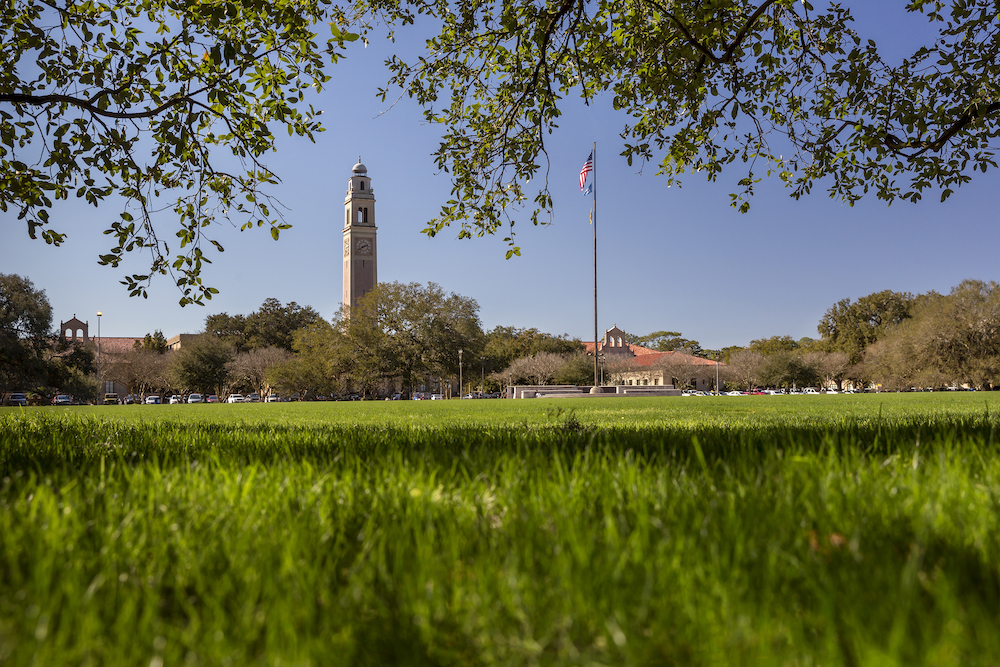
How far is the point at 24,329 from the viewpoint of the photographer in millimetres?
41781

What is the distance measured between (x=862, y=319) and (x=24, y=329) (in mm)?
101729

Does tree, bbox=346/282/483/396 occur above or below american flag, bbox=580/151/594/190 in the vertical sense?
below

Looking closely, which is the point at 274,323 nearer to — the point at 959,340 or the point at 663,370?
the point at 663,370

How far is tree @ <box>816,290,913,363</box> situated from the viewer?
86.5 meters

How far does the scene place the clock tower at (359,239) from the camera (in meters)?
102

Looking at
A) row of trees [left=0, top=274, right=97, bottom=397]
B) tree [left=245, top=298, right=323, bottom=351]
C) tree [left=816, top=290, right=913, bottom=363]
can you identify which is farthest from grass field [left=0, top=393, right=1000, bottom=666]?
tree [left=816, top=290, right=913, bottom=363]

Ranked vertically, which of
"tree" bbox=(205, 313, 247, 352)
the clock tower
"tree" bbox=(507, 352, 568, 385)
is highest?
the clock tower

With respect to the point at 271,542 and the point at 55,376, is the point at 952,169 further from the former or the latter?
the point at 55,376

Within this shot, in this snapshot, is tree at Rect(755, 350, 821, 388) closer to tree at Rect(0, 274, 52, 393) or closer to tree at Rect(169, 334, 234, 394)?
tree at Rect(169, 334, 234, 394)

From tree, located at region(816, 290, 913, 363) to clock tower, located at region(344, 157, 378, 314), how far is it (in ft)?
251

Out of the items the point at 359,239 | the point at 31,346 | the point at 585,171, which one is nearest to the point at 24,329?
the point at 31,346

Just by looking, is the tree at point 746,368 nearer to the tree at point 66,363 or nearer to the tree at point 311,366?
the tree at point 311,366

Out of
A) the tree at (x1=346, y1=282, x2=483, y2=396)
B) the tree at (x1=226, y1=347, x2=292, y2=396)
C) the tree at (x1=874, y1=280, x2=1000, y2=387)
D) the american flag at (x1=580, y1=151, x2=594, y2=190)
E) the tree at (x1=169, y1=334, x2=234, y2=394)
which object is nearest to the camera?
the american flag at (x1=580, y1=151, x2=594, y2=190)

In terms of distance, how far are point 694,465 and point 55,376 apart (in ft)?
167
